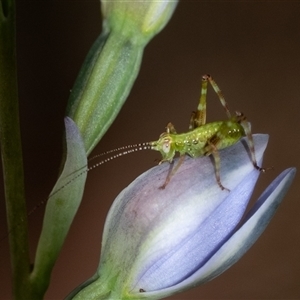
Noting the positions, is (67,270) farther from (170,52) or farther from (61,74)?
(170,52)

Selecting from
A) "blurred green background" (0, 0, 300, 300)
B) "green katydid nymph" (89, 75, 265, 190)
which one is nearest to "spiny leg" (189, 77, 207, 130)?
"green katydid nymph" (89, 75, 265, 190)

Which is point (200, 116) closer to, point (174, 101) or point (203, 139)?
point (203, 139)

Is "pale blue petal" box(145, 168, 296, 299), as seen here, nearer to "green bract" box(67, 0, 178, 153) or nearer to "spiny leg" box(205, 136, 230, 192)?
"spiny leg" box(205, 136, 230, 192)

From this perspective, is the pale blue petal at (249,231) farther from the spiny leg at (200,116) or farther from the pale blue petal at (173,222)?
the spiny leg at (200,116)

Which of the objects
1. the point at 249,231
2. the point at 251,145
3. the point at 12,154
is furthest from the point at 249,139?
the point at 12,154

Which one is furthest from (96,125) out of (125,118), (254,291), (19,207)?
(254,291)

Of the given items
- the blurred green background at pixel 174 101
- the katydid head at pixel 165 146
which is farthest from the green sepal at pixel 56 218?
the blurred green background at pixel 174 101

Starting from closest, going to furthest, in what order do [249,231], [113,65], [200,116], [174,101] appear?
[249,231]
[113,65]
[200,116]
[174,101]
